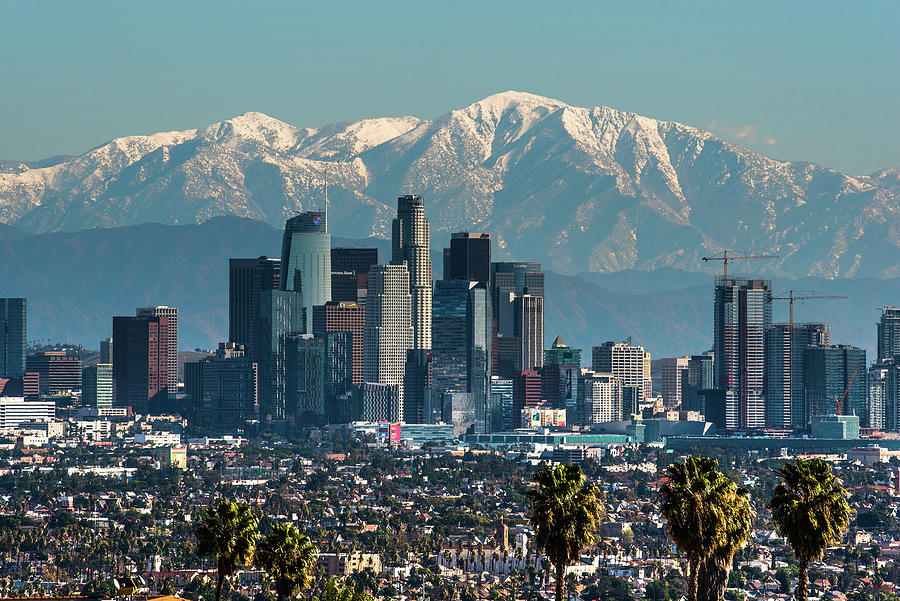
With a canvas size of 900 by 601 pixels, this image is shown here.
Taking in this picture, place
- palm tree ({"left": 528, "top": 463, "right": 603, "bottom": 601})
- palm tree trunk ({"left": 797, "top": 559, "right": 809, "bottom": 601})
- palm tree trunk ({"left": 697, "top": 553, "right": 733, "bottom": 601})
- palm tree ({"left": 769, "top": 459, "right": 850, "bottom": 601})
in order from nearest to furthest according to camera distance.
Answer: palm tree trunk ({"left": 697, "top": 553, "right": 733, "bottom": 601}) < palm tree ({"left": 769, "top": 459, "right": 850, "bottom": 601}) < palm tree ({"left": 528, "top": 463, "right": 603, "bottom": 601}) < palm tree trunk ({"left": 797, "top": 559, "right": 809, "bottom": 601})

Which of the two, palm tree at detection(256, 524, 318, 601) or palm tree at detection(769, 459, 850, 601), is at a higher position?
palm tree at detection(769, 459, 850, 601)

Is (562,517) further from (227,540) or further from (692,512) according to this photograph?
(227,540)

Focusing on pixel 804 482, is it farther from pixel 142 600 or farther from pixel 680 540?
pixel 142 600

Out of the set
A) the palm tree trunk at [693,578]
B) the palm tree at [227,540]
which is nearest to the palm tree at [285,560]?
the palm tree at [227,540]

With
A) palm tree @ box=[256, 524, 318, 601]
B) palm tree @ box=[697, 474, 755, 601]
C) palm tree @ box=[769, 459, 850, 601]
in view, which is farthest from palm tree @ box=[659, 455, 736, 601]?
palm tree @ box=[256, 524, 318, 601]

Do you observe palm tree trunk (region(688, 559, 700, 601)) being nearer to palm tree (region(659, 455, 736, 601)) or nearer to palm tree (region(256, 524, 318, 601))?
palm tree (region(659, 455, 736, 601))

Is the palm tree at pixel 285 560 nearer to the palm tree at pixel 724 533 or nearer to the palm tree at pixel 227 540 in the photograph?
the palm tree at pixel 227 540

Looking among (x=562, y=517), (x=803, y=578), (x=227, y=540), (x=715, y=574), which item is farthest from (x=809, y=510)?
(x=227, y=540)
